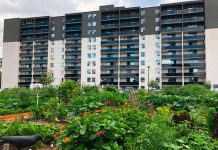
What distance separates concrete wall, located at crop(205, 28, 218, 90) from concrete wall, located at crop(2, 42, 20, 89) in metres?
59.9

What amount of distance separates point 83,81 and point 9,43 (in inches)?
1287

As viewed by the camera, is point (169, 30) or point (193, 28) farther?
point (169, 30)

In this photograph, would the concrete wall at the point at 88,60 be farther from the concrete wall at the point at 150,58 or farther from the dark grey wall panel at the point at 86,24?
the concrete wall at the point at 150,58

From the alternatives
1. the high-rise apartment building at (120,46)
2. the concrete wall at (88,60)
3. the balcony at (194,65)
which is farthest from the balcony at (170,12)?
the concrete wall at (88,60)

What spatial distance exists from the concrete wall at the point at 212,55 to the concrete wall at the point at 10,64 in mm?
59853

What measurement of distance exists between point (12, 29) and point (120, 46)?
1594 inches

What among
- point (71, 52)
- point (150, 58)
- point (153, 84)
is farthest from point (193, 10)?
point (71, 52)

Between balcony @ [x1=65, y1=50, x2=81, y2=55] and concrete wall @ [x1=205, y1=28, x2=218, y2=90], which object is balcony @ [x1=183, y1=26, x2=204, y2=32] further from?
balcony @ [x1=65, y1=50, x2=81, y2=55]

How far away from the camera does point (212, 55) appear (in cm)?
5928

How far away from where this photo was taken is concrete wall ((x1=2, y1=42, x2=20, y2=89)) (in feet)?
260

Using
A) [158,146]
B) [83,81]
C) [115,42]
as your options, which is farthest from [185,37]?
[158,146]

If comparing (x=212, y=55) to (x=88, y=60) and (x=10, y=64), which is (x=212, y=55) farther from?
(x=10, y=64)

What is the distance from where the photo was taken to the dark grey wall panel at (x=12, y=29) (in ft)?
267

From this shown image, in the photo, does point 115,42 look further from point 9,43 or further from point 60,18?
point 9,43
